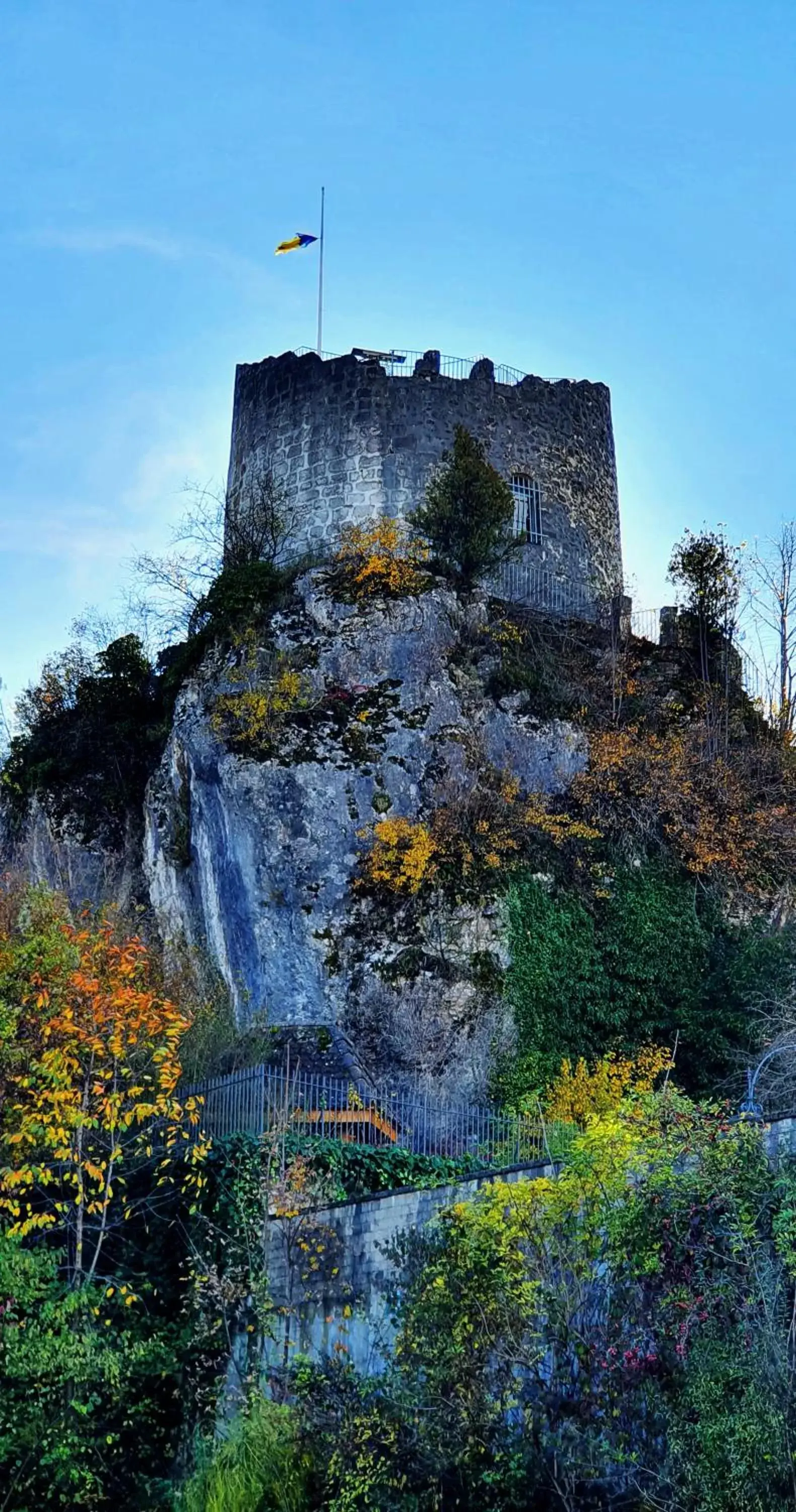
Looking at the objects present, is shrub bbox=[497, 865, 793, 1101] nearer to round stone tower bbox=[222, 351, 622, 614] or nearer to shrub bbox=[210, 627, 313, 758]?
shrub bbox=[210, 627, 313, 758]

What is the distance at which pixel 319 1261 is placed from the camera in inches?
663

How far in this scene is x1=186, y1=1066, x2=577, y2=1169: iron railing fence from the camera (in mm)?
17906

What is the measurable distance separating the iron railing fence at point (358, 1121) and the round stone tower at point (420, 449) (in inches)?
535

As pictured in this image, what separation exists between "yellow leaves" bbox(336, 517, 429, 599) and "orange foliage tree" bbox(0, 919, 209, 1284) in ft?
35.0

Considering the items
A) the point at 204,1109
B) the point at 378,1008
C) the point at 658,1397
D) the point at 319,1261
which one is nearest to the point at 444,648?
the point at 378,1008

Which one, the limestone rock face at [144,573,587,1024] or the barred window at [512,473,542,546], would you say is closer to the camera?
the limestone rock face at [144,573,587,1024]

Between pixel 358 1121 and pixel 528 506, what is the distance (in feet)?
52.6

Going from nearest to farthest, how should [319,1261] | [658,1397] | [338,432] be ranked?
1. [658,1397]
2. [319,1261]
3. [338,432]

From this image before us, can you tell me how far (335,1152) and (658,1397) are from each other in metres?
5.58

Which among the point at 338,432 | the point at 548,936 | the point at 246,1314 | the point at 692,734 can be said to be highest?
the point at 338,432

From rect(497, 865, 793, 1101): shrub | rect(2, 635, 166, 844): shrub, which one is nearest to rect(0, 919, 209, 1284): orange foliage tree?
rect(497, 865, 793, 1101): shrub

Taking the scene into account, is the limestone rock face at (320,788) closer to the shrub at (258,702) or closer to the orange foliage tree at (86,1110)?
the shrub at (258,702)

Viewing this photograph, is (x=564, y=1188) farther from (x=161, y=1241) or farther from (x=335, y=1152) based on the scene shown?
(x=161, y=1241)

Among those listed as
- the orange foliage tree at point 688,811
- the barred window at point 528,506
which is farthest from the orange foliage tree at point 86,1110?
the barred window at point 528,506
